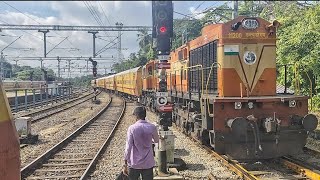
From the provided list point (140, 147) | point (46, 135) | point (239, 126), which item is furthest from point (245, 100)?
point (46, 135)

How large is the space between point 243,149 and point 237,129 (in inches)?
23.2

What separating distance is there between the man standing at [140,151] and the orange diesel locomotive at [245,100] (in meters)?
3.42

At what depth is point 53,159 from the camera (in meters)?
10.8

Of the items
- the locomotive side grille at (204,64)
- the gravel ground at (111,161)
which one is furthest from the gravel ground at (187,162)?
the locomotive side grille at (204,64)

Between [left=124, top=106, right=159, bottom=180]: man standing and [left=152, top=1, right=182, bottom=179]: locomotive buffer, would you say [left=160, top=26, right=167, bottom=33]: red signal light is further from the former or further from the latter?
[left=124, top=106, right=159, bottom=180]: man standing

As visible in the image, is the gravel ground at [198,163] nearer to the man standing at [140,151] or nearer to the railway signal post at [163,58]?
the railway signal post at [163,58]

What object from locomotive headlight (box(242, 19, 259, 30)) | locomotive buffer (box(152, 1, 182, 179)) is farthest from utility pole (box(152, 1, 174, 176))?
locomotive headlight (box(242, 19, 259, 30))

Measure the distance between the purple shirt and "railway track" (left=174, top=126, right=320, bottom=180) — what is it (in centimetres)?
273

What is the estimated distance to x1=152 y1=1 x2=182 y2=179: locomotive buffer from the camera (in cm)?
717

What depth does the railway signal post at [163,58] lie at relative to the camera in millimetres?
7164

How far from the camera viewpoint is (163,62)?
8055 mm

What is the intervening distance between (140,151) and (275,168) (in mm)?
4733

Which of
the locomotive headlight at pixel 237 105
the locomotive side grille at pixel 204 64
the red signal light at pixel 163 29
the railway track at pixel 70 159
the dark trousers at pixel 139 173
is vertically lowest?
the railway track at pixel 70 159

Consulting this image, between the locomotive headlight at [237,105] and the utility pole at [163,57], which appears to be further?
the locomotive headlight at [237,105]
